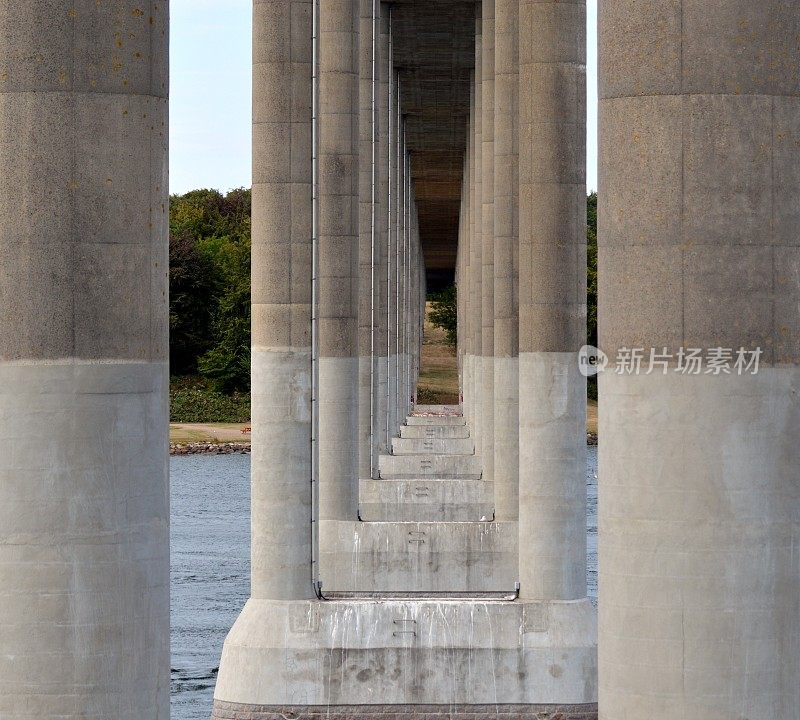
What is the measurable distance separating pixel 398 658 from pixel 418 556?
1227 centimetres

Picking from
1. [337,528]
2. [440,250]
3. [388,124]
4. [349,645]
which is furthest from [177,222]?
[349,645]

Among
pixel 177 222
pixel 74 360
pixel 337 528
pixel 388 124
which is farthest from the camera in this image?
pixel 177 222

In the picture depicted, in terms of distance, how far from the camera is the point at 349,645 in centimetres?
3055

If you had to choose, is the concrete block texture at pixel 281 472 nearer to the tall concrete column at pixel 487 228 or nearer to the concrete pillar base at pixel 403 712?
the concrete pillar base at pixel 403 712

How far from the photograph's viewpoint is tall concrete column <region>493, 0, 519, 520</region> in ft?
140

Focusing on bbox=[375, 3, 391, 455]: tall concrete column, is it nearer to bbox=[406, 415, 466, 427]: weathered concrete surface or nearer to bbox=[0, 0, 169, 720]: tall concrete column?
bbox=[406, 415, 466, 427]: weathered concrete surface

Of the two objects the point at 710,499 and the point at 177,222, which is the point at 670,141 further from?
the point at 177,222

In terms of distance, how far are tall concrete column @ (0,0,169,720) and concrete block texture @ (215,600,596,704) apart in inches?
703

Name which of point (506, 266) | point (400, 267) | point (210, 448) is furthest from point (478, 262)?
point (210, 448)

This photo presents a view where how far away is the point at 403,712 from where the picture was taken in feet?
99.3

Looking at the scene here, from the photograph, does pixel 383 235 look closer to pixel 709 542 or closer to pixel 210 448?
pixel 709 542

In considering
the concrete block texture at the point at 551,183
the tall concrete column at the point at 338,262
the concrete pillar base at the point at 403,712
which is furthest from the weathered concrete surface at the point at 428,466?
the concrete pillar base at the point at 403,712

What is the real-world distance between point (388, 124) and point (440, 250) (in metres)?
108
